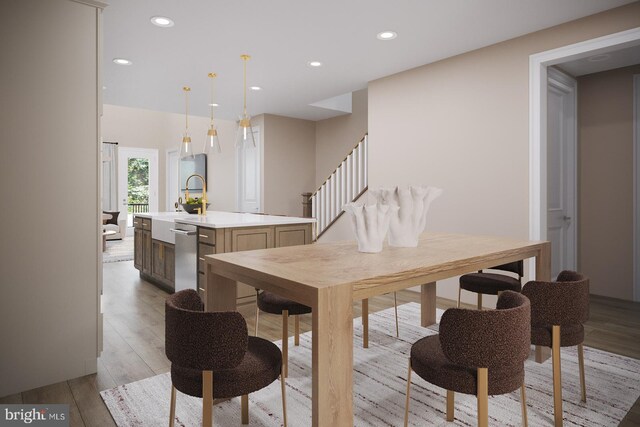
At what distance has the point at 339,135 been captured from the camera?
7441mm

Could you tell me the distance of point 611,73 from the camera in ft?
A: 13.9

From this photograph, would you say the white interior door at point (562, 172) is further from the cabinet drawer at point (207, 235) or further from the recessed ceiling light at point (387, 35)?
the cabinet drawer at point (207, 235)

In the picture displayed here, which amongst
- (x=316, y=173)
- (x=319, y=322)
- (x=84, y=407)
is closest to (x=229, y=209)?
(x=316, y=173)

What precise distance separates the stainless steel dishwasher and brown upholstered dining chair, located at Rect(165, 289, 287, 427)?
7.79 feet

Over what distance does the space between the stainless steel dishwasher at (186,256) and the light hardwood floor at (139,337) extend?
352 millimetres

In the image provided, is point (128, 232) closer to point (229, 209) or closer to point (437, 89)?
point (229, 209)

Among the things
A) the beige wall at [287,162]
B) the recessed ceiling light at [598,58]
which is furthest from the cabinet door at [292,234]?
the recessed ceiling light at [598,58]

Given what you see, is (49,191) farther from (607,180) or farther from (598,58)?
(607,180)

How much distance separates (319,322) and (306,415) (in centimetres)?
99

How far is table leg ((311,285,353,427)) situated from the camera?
1.31 metres

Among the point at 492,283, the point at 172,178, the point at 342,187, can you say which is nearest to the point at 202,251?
the point at 492,283

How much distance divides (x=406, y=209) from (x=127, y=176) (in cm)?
1024

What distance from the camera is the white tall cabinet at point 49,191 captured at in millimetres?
2240

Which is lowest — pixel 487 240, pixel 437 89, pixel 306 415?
pixel 306 415
